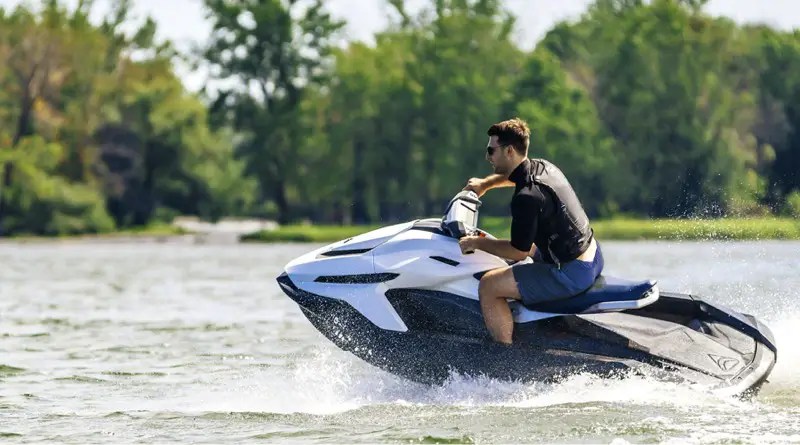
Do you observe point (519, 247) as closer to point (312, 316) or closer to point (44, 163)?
point (312, 316)

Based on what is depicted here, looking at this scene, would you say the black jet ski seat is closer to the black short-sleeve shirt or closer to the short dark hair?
the black short-sleeve shirt

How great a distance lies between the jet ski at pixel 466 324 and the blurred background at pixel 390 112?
46572 millimetres

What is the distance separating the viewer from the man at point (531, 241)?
736 centimetres

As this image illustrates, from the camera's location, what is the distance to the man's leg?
753 centimetres

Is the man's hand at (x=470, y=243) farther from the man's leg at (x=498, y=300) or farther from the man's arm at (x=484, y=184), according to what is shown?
the man's arm at (x=484, y=184)

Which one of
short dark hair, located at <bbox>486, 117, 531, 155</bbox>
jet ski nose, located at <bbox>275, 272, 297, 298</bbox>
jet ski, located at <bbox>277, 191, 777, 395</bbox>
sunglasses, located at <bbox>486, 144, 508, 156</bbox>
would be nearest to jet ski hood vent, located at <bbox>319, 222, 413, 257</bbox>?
jet ski, located at <bbox>277, 191, 777, 395</bbox>

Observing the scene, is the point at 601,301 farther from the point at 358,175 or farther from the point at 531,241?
the point at 358,175

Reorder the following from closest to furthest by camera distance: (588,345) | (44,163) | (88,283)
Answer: (588,345), (88,283), (44,163)

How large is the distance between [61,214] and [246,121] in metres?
9.24

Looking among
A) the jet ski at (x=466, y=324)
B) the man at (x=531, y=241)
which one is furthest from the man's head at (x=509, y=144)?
the jet ski at (x=466, y=324)

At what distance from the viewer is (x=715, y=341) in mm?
7973

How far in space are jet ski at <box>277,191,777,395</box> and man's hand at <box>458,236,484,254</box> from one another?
0.07 m

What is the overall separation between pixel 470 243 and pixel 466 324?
1.69 ft

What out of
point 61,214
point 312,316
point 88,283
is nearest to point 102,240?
point 61,214
